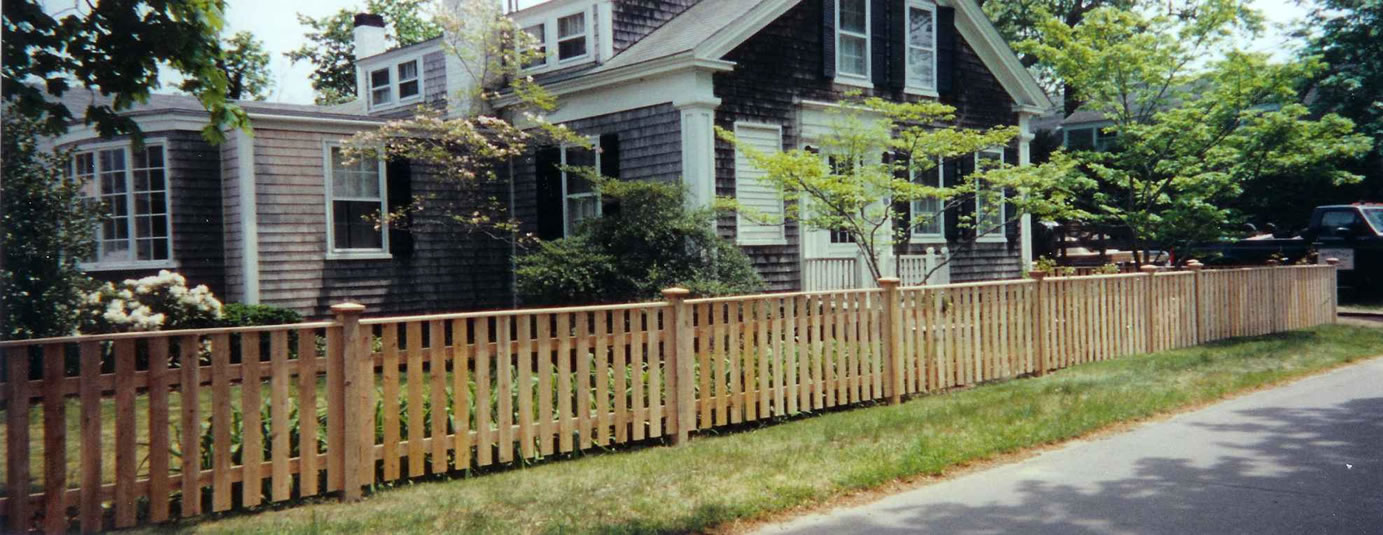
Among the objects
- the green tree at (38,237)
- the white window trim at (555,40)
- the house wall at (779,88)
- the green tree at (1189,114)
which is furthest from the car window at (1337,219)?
the green tree at (38,237)

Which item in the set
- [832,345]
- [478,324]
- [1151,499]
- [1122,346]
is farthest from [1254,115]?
[478,324]

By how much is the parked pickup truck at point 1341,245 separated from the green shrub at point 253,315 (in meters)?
17.1

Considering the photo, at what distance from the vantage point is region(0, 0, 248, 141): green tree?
22.1 ft

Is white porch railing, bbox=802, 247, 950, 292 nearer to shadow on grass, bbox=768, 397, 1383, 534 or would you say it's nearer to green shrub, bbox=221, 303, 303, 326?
green shrub, bbox=221, 303, 303, 326

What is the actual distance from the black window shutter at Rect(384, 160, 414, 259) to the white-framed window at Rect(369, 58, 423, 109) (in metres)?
6.34

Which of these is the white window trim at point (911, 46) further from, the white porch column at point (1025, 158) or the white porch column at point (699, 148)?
the white porch column at point (699, 148)

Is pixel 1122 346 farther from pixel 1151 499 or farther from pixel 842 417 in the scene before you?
pixel 1151 499

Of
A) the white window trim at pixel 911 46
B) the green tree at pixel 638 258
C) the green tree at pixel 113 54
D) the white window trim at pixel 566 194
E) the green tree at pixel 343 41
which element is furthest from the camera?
the green tree at pixel 343 41

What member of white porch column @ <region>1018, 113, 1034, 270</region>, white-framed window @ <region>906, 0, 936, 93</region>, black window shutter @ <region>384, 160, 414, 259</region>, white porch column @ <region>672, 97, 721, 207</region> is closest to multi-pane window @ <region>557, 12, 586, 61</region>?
white porch column @ <region>672, 97, 721, 207</region>

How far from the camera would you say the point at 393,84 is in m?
23.1

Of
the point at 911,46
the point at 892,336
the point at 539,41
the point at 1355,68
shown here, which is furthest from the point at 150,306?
the point at 1355,68

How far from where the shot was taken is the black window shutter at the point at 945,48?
19.8 m

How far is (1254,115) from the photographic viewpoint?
18453mm

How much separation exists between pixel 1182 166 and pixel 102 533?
18.3 metres
